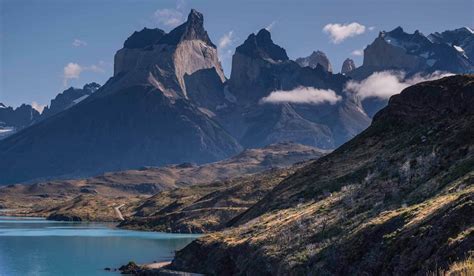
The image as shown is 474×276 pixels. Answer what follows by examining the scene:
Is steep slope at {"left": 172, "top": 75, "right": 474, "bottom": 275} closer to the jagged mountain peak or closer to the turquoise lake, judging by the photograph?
the jagged mountain peak

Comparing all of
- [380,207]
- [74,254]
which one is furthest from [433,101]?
[74,254]

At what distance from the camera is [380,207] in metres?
84.9

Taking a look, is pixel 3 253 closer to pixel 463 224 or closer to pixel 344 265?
pixel 344 265

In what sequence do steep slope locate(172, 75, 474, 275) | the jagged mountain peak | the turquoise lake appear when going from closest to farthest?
steep slope locate(172, 75, 474, 275) → the jagged mountain peak → the turquoise lake

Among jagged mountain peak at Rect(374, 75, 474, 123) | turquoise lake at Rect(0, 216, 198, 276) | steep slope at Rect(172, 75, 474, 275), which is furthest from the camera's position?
turquoise lake at Rect(0, 216, 198, 276)

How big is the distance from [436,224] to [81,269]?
86.1 m

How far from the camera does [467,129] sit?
10150 cm

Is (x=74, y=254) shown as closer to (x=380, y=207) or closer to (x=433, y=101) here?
(x=433, y=101)

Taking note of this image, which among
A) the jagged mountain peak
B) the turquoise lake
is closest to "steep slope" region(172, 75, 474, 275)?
the jagged mountain peak

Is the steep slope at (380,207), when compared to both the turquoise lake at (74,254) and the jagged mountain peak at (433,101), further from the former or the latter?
the turquoise lake at (74,254)

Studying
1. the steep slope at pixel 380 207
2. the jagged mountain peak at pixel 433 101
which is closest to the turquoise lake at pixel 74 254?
the steep slope at pixel 380 207

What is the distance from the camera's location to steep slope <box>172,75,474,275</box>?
6247 cm

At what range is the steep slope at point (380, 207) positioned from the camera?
62.5 m

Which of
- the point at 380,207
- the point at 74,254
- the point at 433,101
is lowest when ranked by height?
the point at 74,254
